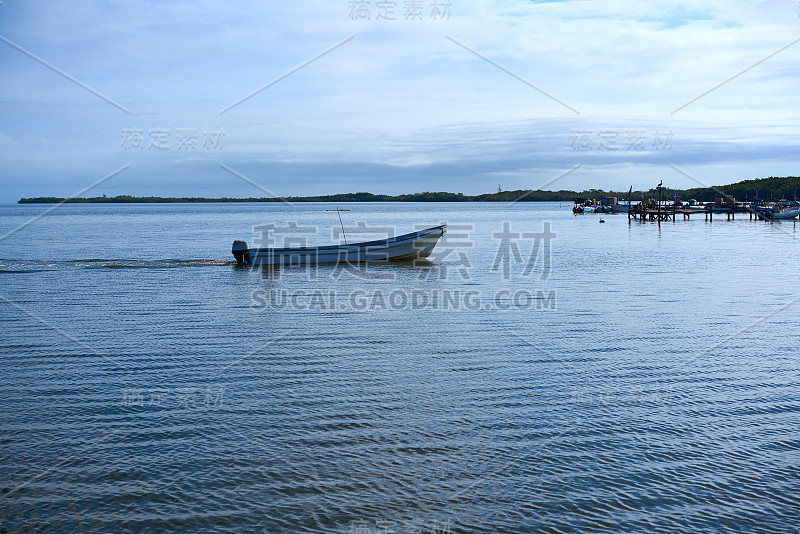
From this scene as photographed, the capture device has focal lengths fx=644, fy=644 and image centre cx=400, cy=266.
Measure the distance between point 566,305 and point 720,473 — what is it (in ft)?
43.3

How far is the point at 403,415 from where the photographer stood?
34.7ft

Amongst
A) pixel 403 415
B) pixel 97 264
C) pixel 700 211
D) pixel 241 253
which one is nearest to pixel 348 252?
pixel 241 253

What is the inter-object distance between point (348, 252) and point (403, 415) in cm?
2678

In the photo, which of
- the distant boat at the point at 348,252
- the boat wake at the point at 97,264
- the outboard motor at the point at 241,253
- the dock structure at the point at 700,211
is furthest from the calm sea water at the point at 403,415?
the dock structure at the point at 700,211

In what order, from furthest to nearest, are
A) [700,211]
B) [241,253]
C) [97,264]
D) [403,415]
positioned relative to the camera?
1. [700,211]
2. [241,253]
3. [97,264]
4. [403,415]

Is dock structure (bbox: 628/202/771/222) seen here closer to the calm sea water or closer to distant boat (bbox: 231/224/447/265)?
distant boat (bbox: 231/224/447/265)

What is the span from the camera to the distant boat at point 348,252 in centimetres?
3603

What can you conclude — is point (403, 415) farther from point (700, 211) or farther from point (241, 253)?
point (700, 211)

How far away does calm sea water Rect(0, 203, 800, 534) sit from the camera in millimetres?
7531

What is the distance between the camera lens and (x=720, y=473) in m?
8.27

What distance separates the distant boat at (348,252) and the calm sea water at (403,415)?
13019 millimetres

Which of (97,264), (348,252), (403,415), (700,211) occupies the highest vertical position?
(700,211)

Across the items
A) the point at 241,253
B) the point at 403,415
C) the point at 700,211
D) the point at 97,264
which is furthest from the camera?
the point at 700,211

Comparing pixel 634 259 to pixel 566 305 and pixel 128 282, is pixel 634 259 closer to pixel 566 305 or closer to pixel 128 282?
pixel 566 305
